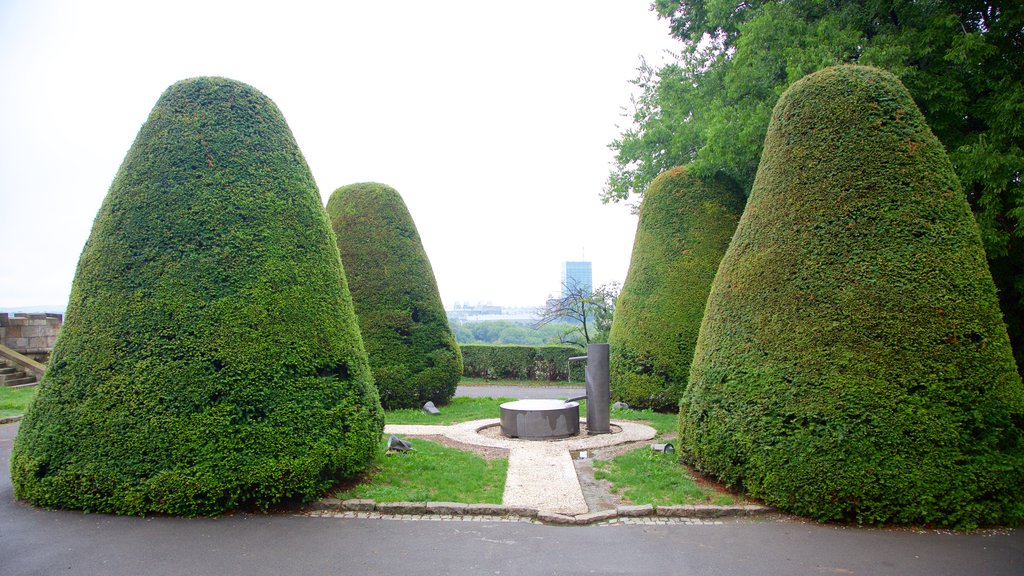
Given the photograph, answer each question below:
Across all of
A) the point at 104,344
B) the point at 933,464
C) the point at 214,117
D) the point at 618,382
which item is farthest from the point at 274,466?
the point at 618,382

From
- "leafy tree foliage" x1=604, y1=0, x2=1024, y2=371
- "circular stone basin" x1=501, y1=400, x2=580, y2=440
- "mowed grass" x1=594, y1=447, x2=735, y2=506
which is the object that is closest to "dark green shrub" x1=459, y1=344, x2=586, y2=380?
"leafy tree foliage" x1=604, y1=0, x2=1024, y2=371

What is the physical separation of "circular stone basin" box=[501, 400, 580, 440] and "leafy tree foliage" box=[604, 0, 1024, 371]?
643 centimetres

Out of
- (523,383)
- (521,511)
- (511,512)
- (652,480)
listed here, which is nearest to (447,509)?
(511,512)

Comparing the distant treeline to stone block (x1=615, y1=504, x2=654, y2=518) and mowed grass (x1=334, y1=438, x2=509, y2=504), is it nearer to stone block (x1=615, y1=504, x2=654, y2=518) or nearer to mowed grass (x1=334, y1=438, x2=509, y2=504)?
mowed grass (x1=334, y1=438, x2=509, y2=504)

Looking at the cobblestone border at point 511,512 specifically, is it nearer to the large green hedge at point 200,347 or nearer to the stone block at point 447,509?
the stone block at point 447,509

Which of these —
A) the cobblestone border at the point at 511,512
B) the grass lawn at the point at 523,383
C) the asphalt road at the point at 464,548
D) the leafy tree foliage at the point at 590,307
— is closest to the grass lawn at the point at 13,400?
the asphalt road at the point at 464,548

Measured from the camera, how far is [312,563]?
4852 millimetres

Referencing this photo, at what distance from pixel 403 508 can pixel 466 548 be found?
119 centimetres

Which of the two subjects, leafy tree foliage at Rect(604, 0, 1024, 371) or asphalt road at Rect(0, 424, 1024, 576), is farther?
leafy tree foliage at Rect(604, 0, 1024, 371)

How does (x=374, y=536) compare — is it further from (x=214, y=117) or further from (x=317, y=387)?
(x=214, y=117)

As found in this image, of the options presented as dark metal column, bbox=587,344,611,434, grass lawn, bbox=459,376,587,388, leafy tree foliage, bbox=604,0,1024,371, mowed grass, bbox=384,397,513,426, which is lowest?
grass lawn, bbox=459,376,587,388

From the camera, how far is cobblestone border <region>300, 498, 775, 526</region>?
5934 mm

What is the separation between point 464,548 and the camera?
17.0 feet

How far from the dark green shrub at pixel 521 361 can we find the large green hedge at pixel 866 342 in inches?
714
